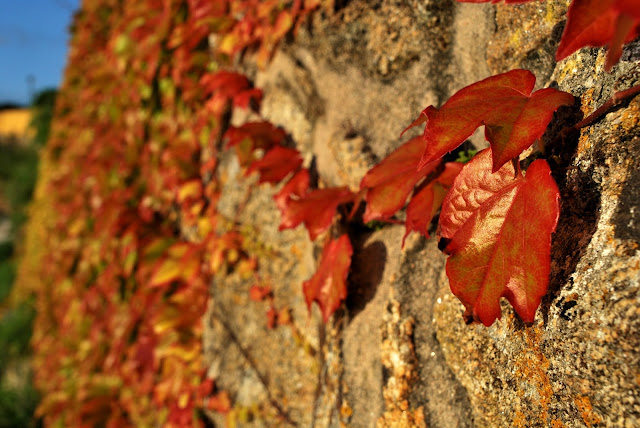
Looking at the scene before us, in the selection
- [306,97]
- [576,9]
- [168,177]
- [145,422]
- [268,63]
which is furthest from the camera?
[168,177]

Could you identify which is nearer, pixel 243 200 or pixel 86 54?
pixel 243 200

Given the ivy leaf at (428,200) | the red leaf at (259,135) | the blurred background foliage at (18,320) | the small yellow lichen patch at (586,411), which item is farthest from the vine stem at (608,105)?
the blurred background foliage at (18,320)

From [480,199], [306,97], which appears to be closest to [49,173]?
[306,97]

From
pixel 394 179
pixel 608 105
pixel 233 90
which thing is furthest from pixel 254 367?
pixel 608 105

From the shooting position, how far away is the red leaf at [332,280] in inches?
49.7

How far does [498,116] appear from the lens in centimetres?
77

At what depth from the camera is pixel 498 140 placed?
2.43 ft

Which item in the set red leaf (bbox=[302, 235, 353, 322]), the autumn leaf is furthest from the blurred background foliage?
red leaf (bbox=[302, 235, 353, 322])

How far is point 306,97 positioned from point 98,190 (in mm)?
2193

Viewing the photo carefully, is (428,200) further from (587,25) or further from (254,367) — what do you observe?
(254,367)

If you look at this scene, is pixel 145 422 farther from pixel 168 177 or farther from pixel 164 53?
pixel 164 53

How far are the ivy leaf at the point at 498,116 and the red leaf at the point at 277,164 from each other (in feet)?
2.78

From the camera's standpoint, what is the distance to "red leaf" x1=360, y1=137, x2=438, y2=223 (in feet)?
3.61

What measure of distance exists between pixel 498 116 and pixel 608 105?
18cm
